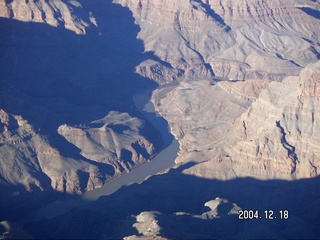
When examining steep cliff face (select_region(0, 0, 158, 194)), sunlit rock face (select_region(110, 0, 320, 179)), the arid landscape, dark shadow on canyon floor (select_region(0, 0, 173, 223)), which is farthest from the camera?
dark shadow on canyon floor (select_region(0, 0, 173, 223))

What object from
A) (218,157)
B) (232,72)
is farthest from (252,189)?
(232,72)

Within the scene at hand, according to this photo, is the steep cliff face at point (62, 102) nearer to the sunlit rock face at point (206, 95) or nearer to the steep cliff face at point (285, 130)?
the sunlit rock face at point (206, 95)

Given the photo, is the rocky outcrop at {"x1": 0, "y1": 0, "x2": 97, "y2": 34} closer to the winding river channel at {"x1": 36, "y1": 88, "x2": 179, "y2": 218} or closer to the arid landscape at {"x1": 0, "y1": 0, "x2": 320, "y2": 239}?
the arid landscape at {"x1": 0, "y1": 0, "x2": 320, "y2": 239}

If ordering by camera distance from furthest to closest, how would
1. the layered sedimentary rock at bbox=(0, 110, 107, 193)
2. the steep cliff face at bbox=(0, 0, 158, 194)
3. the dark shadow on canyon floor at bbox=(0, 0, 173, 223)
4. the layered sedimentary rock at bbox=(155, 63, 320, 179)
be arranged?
the dark shadow on canyon floor at bbox=(0, 0, 173, 223) → the steep cliff face at bbox=(0, 0, 158, 194) → the layered sedimentary rock at bbox=(0, 110, 107, 193) → the layered sedimentary rock at bbox=(155, 63, 320, 179)

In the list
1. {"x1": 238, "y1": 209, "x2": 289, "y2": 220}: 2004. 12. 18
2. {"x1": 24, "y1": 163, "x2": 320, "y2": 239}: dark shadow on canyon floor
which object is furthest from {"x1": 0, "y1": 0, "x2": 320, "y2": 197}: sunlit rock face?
{"x1": 238, "y1": 209, "x2": 289, "y2": 220}: 2004. 12. 18

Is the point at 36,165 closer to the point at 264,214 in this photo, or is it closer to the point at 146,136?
the point at 146,136

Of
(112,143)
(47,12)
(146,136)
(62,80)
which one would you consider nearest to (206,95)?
(146,136)

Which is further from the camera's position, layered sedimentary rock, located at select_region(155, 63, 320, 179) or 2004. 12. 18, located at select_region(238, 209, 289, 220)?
layered sedimentary rock, located at select_region(155, 63, 320, 179)
